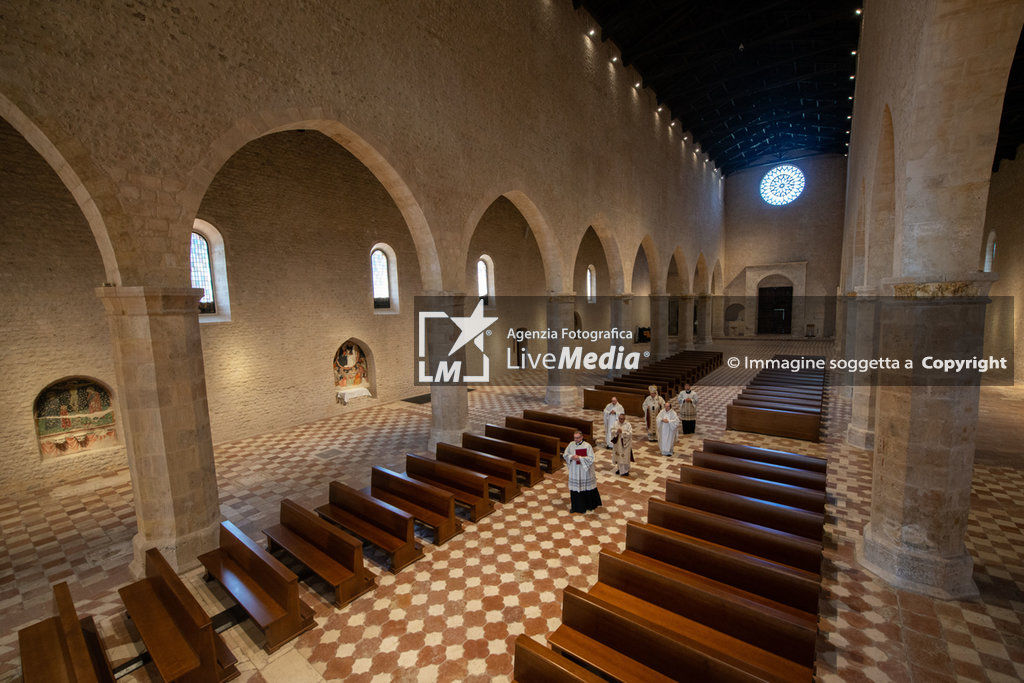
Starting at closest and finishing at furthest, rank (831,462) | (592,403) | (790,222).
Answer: (831,462) → (592,403) → (790,222)

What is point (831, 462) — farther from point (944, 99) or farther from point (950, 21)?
point (950, 21)

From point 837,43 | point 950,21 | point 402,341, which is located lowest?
point 402,341

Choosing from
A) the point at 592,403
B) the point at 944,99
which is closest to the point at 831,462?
the point at 592,403

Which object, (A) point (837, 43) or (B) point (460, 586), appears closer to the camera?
(B) point (460, 586)

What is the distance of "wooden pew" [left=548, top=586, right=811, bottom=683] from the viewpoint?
3.17 metres

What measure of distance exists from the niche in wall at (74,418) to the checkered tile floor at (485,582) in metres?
0.77

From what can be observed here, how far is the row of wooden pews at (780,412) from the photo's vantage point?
417 inches

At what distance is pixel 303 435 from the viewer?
12.0 m

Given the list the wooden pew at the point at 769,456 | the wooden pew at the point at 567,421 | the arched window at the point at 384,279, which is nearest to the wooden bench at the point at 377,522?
the wooden pew at the point at 567,421

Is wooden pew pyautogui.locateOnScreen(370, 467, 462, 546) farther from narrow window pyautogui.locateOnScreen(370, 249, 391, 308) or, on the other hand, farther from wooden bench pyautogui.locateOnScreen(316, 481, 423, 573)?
narrow window pyautogui.locateOnScreen(370, 249, 391, 308)

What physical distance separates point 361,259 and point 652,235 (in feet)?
41.9

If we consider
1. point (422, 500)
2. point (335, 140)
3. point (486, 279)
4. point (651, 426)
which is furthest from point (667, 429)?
point (486, 279)

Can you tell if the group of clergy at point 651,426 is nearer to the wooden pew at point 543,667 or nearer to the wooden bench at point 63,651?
the wooden pew at point 543,667

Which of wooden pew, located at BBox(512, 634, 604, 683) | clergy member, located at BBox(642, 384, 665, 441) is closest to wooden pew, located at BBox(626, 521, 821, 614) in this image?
wooden pew, located at BBox(512, 634, 604, 683)
